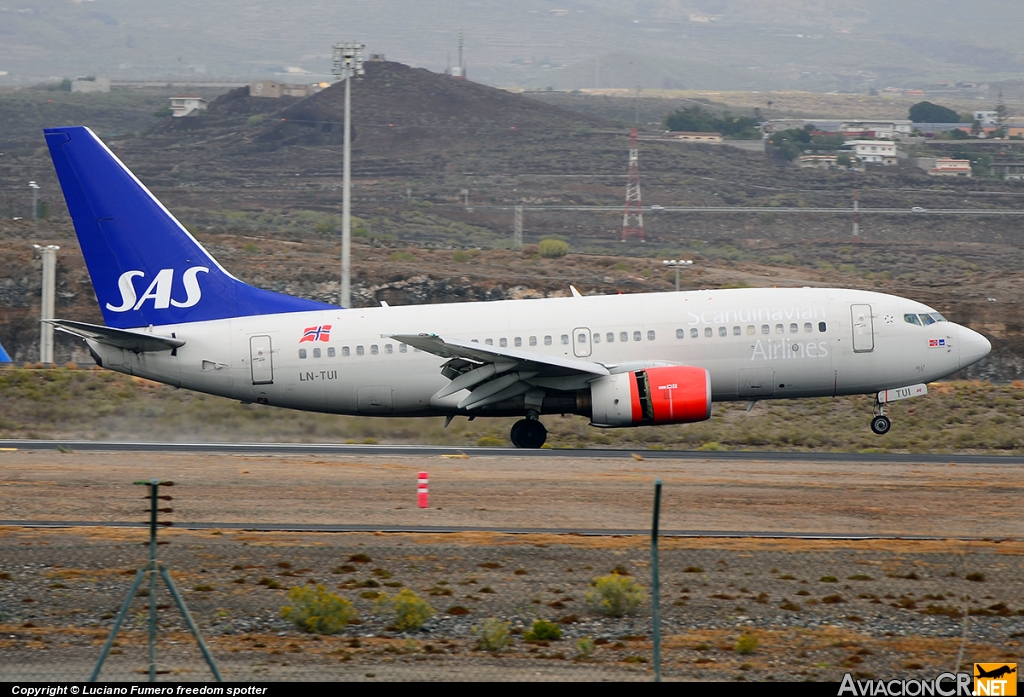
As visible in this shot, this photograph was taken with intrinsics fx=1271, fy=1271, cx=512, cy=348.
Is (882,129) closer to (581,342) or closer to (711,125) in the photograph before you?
(711,125)

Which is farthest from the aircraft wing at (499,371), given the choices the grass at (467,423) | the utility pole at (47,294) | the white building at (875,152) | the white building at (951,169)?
the white building at (875,152)

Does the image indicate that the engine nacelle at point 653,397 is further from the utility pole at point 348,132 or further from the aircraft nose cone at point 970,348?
the utility pole at point 348,132

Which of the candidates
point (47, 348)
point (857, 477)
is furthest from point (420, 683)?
point (47, 348)

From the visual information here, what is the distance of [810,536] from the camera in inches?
767

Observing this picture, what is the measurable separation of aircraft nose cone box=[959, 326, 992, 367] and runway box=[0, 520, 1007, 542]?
11.8 metres

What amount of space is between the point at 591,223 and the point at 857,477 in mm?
95037

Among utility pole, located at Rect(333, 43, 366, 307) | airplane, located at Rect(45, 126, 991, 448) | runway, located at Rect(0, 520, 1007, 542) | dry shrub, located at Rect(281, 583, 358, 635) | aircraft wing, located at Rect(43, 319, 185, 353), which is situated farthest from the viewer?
utility pole, located at Rect(333, 43, 366, 307)

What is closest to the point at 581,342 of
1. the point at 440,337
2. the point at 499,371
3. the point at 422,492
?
the point at 499,371

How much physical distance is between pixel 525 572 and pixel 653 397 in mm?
11782

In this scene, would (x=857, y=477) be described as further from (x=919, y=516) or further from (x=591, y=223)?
(x=591, y=223)

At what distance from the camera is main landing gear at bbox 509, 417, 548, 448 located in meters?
30.5

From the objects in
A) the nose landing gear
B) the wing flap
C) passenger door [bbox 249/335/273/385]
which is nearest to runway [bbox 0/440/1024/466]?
the nose landing gear

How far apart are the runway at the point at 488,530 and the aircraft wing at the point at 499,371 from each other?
8.78 meters

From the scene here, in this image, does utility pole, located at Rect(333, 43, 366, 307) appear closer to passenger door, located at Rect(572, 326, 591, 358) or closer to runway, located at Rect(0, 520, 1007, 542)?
passenger door, located at Rect(572, 326, 591, 358)
